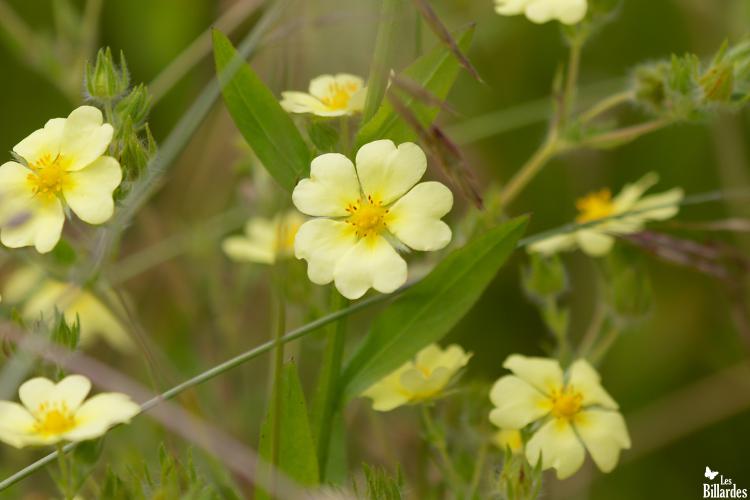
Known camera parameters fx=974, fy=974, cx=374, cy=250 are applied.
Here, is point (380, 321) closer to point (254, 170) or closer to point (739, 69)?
point (739, 69)

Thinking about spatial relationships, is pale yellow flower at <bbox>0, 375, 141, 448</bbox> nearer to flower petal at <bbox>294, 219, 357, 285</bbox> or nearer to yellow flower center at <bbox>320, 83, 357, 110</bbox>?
flower petal at <bbox>294, 219, 357, 285</bbox>

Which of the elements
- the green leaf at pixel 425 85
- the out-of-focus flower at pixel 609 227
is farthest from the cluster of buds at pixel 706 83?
the green leaf at pixel 425 85

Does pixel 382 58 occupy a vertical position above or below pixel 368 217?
above

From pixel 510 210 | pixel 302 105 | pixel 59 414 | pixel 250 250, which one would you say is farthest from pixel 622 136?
pixel 510 210

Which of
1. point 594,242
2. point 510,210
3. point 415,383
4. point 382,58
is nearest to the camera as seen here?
point 382,58

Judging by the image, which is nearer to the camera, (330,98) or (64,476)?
(64,476)

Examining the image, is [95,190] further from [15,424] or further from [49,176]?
[15,424]

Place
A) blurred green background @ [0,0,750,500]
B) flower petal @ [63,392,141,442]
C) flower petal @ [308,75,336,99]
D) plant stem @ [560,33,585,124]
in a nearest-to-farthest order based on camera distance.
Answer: flower petal @ [63,392,141,442] → flower petal @ [308,75,336,99] → plant stem @ [560,33,585,124] → blurred green background @ [0,0,750,500]

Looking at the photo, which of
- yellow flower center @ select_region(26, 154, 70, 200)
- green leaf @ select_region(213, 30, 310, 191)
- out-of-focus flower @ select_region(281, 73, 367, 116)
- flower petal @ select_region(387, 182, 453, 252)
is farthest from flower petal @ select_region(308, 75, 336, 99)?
yellow flower center @ select_region(26, 154, 70, 200)
